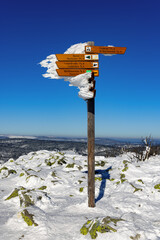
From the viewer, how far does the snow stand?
5133mm

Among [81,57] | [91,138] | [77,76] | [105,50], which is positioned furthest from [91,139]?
[105,50]

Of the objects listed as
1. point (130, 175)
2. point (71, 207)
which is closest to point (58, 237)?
point (71, 207)

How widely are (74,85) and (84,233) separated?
12.0 feet

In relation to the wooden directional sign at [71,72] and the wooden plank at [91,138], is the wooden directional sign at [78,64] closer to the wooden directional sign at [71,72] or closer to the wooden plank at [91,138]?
the wooden directional sign at [71,72]

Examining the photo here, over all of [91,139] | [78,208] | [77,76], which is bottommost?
[78,208]

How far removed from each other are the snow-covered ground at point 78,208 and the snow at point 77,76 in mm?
3175

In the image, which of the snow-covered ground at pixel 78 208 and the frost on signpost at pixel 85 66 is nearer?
the snow-covered ground at pixel 78 208

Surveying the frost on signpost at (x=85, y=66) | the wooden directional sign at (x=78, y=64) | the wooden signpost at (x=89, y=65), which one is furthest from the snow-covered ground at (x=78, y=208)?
the wooden directional sign at (x=78, y=64)

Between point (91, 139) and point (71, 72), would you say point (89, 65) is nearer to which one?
point (71, 72)

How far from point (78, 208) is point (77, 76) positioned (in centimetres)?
388

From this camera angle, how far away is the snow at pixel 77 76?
513cm

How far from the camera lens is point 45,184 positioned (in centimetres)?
836

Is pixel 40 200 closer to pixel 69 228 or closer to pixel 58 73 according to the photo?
pixel 69 228

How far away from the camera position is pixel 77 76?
5.13 meters
